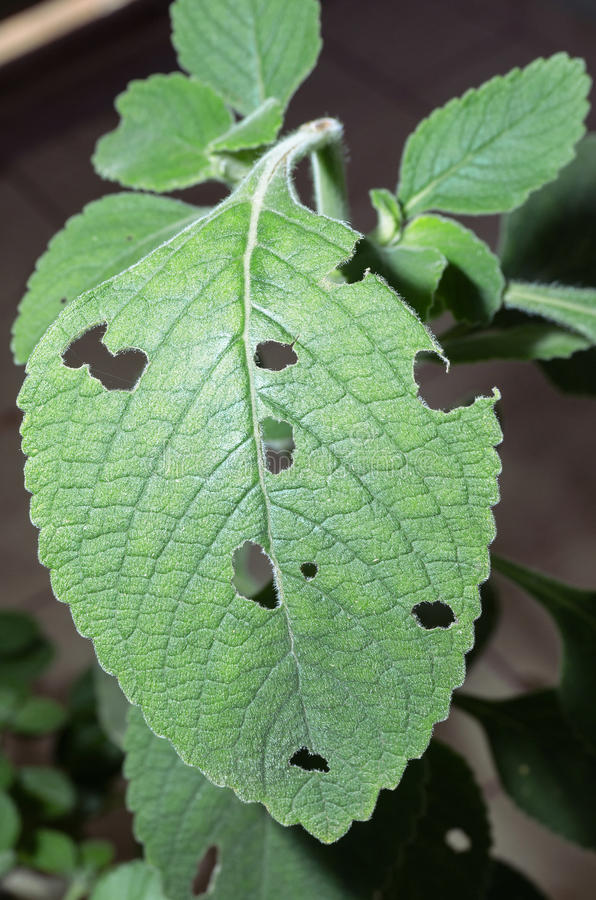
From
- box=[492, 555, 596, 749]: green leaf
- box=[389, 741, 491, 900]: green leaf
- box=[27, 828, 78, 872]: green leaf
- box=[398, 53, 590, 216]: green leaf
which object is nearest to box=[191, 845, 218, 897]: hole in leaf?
box=[27, 828, 78, 872]: green leaf

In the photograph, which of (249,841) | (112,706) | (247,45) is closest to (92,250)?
(247,45)

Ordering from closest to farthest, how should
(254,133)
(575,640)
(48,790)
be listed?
(254,133) < (575,640) < (48,790)

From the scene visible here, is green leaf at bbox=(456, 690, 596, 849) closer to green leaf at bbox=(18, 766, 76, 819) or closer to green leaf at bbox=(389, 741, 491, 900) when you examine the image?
green leaf at bbox=(389, 741, 491, 900)

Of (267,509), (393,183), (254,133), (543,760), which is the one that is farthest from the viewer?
(393,183)

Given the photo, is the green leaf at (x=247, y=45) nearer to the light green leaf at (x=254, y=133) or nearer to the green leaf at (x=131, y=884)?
the light green leaf at (x=254, y=133)

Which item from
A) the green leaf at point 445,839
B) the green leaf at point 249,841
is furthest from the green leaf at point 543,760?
the green leaf at point 249,841

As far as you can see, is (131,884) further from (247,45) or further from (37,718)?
(247,45)

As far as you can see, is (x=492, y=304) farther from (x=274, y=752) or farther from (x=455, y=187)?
(x=274, y=752)
